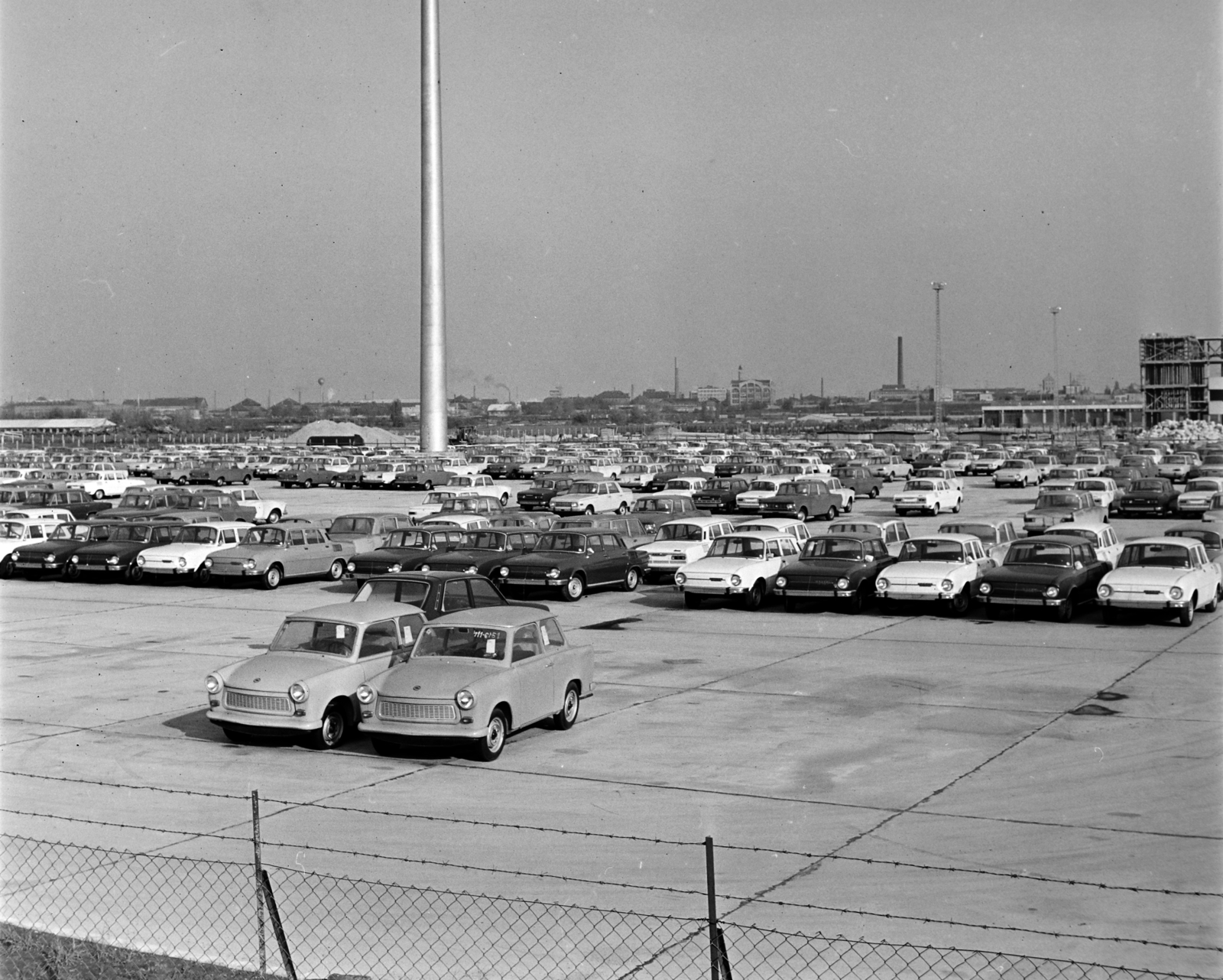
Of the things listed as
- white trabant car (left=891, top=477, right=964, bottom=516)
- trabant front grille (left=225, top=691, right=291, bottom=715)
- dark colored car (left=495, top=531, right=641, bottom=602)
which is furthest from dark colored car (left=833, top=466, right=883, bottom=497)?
trabant front grille (left=225, top=691, right=291, bottom=715)

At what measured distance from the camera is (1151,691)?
17016 mm

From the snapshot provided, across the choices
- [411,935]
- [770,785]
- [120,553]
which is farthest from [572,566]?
[411,935]

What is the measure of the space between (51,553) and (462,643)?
18943 millimetres

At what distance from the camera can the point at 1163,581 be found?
2223 centimetres

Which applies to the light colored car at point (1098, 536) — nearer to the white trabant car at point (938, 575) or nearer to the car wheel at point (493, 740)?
the white trabant car at point (938, 575)

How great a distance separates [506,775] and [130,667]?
8301mm

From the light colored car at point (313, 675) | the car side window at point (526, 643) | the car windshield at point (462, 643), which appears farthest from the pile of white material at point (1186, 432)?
the car windshield at point (462, 643)

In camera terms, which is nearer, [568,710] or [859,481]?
[568,710]

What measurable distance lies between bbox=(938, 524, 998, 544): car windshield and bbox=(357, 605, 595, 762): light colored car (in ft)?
45.7

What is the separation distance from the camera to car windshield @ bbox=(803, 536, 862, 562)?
25.4 m

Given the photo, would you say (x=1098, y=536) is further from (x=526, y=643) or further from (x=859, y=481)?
(x=859, y=481)

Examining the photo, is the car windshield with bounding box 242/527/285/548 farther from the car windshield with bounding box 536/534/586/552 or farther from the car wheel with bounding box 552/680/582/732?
the car wheel with bounding box 552/680/582/732

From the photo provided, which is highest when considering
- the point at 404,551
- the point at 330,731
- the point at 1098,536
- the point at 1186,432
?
the point at 1186,432

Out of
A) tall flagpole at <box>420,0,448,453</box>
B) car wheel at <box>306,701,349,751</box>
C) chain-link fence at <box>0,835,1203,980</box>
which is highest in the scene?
tall flagpole at <box>420,0,448,453</box>
